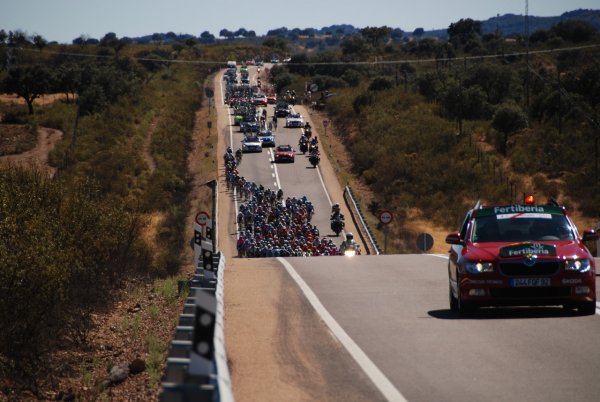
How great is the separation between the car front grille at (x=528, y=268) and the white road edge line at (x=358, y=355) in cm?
231

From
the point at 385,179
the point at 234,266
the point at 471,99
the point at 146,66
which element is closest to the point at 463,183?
the point at 385,179

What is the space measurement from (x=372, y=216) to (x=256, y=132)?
3272 cm

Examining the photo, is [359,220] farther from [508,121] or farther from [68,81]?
[68,81]

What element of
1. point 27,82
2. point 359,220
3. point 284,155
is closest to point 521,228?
point 359,220

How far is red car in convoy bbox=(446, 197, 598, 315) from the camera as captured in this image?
1414 centimetres

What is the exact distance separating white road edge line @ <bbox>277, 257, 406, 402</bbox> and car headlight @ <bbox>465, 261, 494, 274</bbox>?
190 centimetres

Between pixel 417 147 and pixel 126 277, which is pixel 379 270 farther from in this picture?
pixel 417 147

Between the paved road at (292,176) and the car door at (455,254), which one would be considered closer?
the car door at (455,254)

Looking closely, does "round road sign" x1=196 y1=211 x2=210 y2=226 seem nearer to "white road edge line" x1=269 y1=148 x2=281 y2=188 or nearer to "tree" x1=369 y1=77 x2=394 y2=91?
"white road edge line" x1=269 y1=148 x2=281 y2=188

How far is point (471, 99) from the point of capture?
309 feet

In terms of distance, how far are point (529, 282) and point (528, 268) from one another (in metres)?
0.19

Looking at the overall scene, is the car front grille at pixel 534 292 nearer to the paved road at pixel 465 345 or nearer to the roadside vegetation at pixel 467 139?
the paved road at pixel 465 345

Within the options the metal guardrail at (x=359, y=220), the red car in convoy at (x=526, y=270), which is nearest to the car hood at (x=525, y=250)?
the red car in convoy at (x=526, y=270)

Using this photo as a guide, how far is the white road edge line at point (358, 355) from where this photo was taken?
9.78 metres
